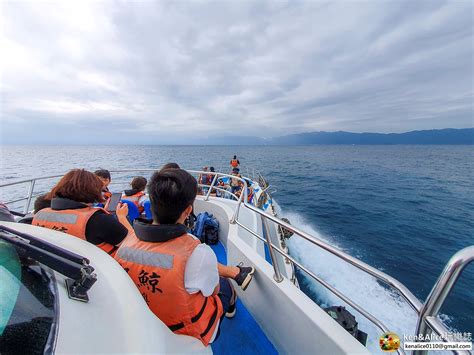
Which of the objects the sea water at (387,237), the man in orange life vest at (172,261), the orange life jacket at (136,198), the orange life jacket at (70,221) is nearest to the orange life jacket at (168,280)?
the man in orange life vest at (172,261)

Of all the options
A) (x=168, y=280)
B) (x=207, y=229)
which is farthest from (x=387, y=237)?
(x=168, y=280)

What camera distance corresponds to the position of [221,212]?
3.94 m

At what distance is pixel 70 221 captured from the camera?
162 cm

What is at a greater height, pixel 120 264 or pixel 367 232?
pixel 120 264

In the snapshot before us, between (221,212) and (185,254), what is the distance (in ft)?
9.10

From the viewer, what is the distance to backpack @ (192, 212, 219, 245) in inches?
146

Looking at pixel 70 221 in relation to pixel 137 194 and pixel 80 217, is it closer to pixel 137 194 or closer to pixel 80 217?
pixel 80 217

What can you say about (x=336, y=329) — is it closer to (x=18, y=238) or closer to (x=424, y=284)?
(x=18, y=238)

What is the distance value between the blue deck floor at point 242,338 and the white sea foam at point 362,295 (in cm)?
278

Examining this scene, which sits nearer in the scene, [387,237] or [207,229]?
[207,229]

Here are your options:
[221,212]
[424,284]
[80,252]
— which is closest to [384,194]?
[424,284]

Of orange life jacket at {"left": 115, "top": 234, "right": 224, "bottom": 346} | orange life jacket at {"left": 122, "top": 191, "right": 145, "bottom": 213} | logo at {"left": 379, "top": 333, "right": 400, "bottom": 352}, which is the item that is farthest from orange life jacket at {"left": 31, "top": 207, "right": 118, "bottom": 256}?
logo at {"left": 379, "top": 333, "right": 400, "bottom": 352}

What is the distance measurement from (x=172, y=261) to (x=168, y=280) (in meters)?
0.11

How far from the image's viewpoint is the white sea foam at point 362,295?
4.44 m
